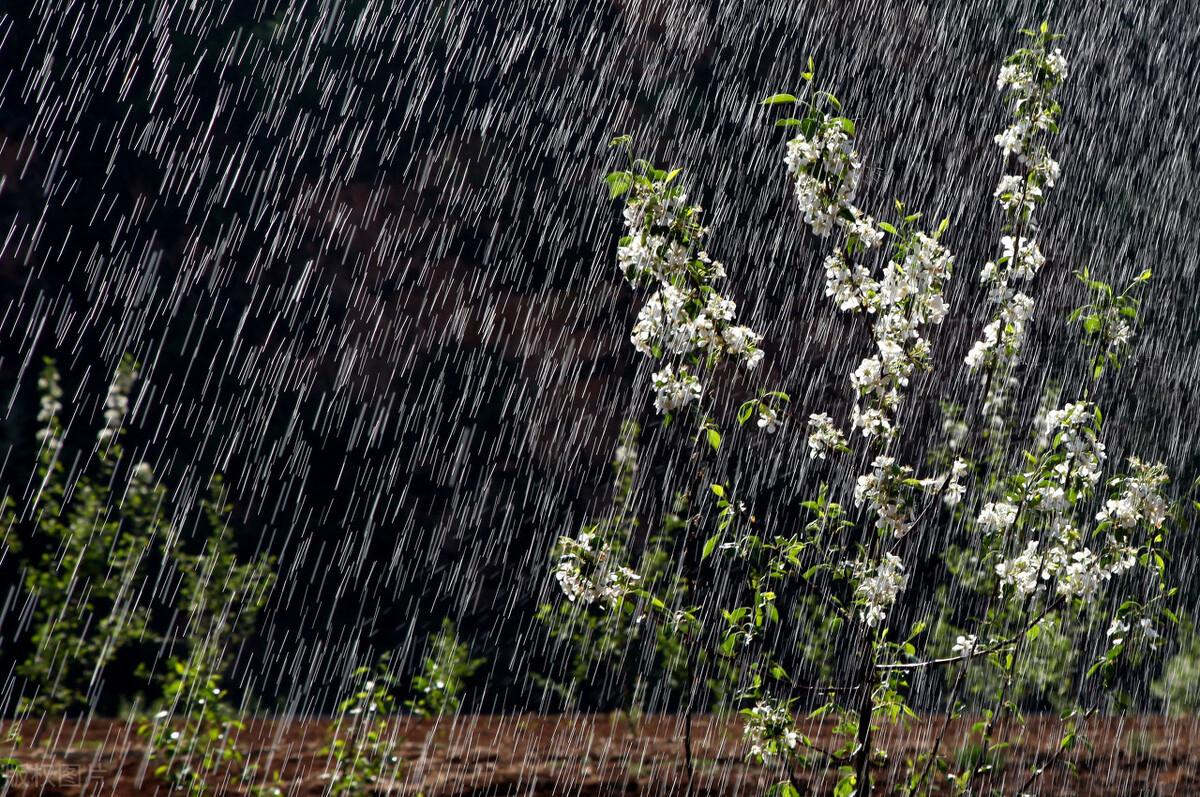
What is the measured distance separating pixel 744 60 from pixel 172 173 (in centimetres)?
635

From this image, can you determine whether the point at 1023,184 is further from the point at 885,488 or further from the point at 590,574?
the point at 590,574

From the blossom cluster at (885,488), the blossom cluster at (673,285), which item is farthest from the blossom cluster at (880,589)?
the blossom cluster at (673,285)

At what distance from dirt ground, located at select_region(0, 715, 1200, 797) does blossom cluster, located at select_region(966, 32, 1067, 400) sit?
119cm

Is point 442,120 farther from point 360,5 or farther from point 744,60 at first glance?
point 744,60

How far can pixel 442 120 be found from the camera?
32.9 ft

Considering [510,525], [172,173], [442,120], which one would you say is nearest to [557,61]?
[442,120]

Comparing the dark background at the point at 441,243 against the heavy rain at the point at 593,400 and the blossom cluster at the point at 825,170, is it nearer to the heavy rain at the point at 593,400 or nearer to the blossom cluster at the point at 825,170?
the heavy rain at the point at 593,400

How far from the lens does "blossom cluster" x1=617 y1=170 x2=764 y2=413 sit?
8.11 ft

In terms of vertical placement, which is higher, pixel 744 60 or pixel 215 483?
pixel 744 60

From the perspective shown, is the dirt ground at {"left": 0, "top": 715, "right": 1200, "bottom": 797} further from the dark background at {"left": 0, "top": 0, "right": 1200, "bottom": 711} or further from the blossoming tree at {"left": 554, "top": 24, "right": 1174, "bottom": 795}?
the dark background at {"left": 0, "top": 0, "right": 1200, "bottom": 711}

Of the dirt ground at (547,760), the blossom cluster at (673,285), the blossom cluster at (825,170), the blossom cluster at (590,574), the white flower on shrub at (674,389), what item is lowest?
the dirt ground at (547,760)

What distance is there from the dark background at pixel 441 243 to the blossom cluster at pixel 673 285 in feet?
12.7

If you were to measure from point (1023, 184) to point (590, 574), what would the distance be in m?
1.71

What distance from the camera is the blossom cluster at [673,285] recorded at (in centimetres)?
247
